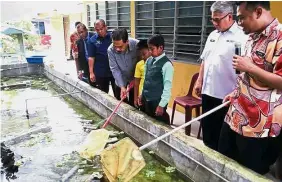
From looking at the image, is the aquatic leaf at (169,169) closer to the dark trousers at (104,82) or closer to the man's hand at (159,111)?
the man's hand at (159,111)

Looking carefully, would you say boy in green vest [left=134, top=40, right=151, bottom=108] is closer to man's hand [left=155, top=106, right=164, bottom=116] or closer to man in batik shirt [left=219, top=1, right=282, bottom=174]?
man's hand [left=155, top=106, right=164, bottom=116]

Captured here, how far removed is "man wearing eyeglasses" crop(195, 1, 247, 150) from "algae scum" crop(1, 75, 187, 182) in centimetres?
78

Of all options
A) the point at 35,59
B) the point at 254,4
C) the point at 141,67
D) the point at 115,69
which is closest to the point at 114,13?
the point at 35,59

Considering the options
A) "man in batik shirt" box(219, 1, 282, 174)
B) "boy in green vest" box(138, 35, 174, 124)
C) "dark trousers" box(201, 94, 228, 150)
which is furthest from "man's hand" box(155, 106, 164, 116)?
"man in batik shirt" box(219, 1, 282, 174)

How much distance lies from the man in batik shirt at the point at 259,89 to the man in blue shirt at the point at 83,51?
4.32m

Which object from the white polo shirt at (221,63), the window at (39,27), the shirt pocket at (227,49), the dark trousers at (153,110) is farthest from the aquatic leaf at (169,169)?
the window at (39,27)

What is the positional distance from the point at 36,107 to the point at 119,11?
13.8 ft

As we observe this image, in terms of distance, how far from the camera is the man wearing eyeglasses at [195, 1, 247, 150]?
9.27 feet

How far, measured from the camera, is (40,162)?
3.64 meters

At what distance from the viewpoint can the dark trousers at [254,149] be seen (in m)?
2.20

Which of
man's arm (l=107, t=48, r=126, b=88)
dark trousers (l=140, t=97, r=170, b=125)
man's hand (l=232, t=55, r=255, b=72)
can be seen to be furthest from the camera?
man's arm (l=107, t=48, r=126, b=88)

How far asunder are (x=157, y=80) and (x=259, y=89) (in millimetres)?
1638

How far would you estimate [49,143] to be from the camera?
14.1 ft

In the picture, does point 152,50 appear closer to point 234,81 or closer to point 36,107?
point 234,81
